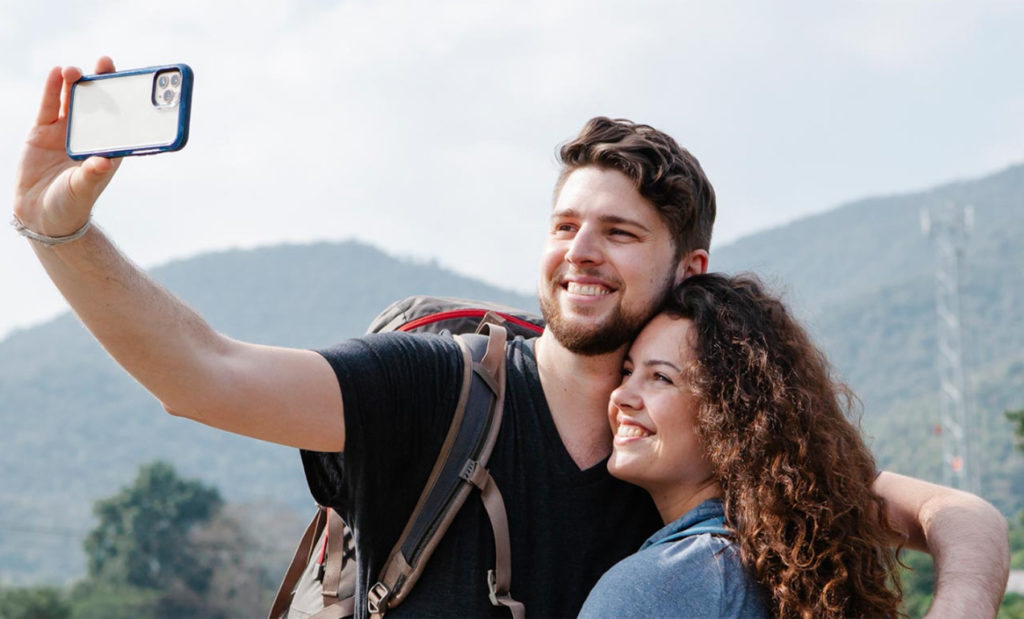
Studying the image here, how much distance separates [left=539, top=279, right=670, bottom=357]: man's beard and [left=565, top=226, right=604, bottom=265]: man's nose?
0.41 feet

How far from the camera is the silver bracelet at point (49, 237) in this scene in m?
2.01

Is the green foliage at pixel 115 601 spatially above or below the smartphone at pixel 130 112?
below

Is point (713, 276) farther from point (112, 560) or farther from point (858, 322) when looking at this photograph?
point (858, 322)

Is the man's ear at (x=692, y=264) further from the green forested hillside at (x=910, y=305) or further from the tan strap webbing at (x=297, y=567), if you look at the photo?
the tan strap webbing at (x=297, y=567)

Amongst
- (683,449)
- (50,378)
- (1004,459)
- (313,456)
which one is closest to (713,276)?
(683,449)

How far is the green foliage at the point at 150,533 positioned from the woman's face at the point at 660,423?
124ft

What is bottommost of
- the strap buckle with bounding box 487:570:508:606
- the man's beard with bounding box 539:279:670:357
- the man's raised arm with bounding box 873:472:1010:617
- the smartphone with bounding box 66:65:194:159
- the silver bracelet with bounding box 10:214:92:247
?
the strap buckle with bounding box 487:570:508:606

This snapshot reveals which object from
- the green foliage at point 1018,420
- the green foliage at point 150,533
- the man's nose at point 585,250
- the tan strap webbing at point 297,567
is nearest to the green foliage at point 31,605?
the green foliage at point 150,533

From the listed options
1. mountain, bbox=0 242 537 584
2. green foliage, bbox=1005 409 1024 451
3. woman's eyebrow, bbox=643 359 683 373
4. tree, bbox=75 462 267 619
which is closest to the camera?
woman's eyebrow, bbox=643 359 683 373

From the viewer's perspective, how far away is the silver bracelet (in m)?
2.01

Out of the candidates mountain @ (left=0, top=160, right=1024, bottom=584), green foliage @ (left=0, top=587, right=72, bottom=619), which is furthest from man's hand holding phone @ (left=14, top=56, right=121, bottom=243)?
mountain @ (left=0, top=160, right=1024, bottom=584)

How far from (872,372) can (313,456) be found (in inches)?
3612

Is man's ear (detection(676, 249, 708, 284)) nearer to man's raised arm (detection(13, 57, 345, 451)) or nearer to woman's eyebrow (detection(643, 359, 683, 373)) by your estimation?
woman's eyebrow (detection(643, 359, 683, 373))

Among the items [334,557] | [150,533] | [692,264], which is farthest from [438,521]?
[150,533]
